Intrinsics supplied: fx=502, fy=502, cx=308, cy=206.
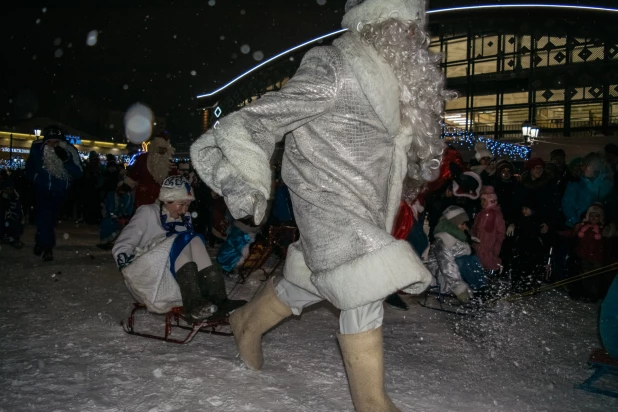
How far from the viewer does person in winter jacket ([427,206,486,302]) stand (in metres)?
5.09

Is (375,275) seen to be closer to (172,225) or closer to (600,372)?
(600,372)

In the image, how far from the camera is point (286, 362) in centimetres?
302

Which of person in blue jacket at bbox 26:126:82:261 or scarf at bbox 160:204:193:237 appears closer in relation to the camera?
scarf at bbox 160:204:193:237

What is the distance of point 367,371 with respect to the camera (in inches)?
79.6

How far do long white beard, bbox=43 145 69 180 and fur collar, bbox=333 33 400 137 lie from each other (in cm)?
542

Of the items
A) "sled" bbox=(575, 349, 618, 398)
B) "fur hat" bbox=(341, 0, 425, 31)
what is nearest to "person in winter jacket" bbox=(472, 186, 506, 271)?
"sled" bbox=(575, 349, 618, 398)

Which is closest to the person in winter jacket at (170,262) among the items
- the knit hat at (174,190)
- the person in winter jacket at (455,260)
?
the knit hat at (174,190)

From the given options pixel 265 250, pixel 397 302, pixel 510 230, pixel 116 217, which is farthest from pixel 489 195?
pixel 116 217

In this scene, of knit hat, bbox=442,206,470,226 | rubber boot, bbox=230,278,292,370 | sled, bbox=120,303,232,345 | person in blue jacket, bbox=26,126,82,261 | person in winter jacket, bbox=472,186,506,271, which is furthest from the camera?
person in blue jacket, bbox=26,126,82,261

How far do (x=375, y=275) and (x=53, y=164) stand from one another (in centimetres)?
572

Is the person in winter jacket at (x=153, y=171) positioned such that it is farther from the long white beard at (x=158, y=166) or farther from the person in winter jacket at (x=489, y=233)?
the person in winter jacket at (x=489, y=233)

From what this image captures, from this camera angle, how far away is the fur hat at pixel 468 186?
6.12 meters

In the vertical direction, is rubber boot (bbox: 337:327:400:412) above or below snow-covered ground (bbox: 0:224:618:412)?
above

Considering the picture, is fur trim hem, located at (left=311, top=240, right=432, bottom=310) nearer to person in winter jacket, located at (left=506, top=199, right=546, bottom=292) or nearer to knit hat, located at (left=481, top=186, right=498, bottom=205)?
knit hat, located at (left=481, top=186, right=498, bottom=205)
